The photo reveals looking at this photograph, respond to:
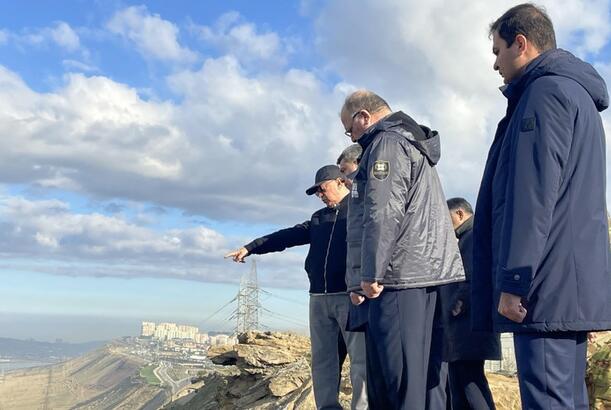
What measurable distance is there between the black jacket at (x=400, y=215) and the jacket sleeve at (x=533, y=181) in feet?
3.20

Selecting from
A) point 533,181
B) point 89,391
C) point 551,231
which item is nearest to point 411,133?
point 533,181

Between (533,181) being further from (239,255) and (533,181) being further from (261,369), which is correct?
(261,369)

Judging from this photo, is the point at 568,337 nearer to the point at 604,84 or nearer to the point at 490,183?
the point at 490,183

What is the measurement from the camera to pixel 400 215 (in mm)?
3896

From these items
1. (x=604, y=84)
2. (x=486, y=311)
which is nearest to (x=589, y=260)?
(x=486, y=311)

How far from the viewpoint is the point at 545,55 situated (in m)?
3.20

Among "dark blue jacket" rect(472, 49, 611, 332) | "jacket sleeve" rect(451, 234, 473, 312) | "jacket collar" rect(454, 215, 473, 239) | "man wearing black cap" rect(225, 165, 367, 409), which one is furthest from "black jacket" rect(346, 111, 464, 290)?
"man wearing black cap" rect(225, 165, 367, 409)

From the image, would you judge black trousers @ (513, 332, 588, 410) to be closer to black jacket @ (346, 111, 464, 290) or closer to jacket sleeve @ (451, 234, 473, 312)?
black jacket @ (346, 111, 464, 290)

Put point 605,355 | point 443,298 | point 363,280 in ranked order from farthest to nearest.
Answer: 1. point 605,355
2. point 443,298
3. point 363,280

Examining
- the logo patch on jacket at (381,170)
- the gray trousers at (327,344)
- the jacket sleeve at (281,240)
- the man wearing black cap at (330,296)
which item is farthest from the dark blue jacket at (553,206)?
the jacket sleeve at (281,240)

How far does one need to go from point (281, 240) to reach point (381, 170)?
11.0 ft

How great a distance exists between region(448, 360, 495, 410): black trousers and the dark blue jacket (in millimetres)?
1808

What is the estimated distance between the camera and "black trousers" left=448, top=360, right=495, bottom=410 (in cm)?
473

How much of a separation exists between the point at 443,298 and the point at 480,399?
1.15 metres
